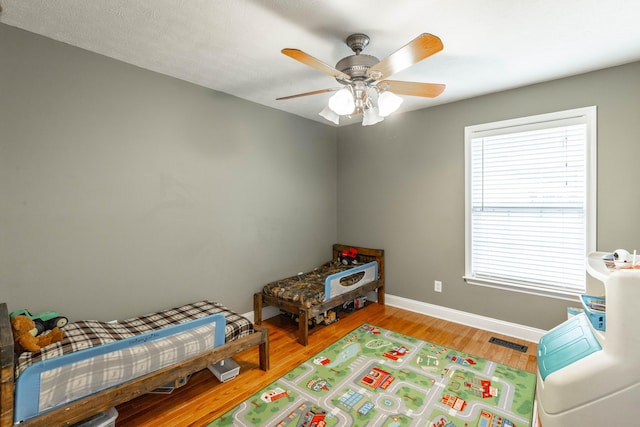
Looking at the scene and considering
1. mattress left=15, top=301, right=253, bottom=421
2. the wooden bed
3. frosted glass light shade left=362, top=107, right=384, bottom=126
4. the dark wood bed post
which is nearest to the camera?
the dark wood bed post

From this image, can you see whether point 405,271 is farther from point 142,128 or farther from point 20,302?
point 20,302

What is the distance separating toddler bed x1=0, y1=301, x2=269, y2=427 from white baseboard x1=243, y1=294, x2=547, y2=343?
116 centimetres

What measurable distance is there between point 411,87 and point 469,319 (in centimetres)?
252

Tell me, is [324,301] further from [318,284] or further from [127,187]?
[127,187]

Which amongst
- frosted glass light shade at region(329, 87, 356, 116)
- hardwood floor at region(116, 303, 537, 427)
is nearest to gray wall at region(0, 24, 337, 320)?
hardwood floor at region(116, 303, 537, 427)

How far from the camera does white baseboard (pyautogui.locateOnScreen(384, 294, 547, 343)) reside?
2867mm

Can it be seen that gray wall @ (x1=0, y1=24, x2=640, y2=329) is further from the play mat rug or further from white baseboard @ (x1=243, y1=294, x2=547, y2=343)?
the play mat rug

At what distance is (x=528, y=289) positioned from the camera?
286cm

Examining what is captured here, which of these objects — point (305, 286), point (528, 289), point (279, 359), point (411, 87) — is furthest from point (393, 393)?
point (411, 87)

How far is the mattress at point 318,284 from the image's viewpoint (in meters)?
2.95

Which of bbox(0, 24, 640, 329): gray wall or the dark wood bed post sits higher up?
bbox(0, 24, 640, 329): gray wall

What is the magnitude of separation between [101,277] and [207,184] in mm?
1137

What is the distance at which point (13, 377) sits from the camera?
1378 millimetres

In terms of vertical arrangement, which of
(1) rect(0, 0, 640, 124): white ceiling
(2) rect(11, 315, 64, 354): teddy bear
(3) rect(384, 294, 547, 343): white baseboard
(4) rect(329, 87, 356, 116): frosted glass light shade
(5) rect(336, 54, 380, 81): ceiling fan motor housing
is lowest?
(3) rect(384, 294, 547, 343): white baseboard
